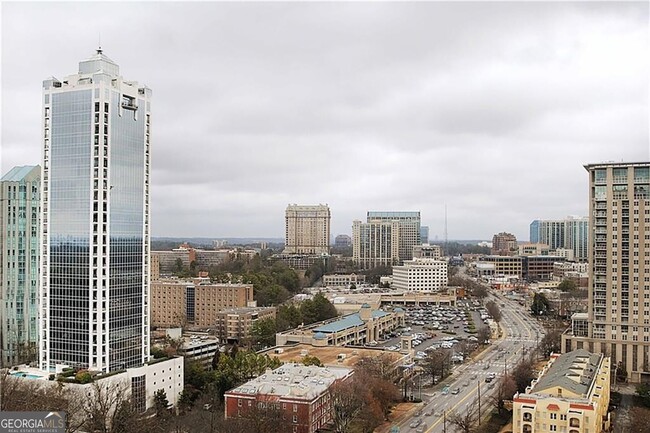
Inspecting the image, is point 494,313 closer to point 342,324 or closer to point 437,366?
point 342,324

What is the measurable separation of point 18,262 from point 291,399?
15.8 m

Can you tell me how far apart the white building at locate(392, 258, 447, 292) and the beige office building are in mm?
24280

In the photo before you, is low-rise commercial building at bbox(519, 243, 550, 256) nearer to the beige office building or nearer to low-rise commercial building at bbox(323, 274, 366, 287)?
low-rise commercial building at bbox(323, 274, 366, 287)

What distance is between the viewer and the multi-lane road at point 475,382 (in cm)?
2170

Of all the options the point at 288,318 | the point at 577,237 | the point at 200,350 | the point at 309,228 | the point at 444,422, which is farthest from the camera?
the point at 309,228

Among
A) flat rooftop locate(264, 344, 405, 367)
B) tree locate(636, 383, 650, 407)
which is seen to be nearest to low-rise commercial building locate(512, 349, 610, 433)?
tree locate(636, 383, 650, 407)

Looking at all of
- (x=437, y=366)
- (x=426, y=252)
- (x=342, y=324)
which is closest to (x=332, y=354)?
(x=437, y=366)

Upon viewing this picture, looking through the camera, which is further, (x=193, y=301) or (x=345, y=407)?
(x=193, y=301)

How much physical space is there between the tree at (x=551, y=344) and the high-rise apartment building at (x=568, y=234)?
2290 inches

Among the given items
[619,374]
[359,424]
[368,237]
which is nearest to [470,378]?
[619,374]

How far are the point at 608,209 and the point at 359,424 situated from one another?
15.8m

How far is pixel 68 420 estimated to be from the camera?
57.7ft

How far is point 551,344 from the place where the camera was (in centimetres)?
3344

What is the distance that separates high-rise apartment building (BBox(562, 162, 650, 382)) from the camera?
28359mm
